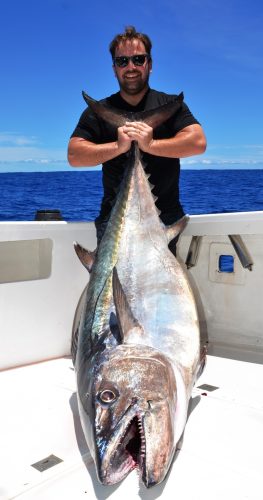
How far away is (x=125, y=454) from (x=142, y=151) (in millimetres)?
1704

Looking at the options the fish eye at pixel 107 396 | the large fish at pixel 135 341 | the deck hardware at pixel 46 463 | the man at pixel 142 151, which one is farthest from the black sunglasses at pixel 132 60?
the deck hardware at pixel 46 463

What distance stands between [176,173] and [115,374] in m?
1.54

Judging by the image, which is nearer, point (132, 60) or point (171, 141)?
point (171, 141)

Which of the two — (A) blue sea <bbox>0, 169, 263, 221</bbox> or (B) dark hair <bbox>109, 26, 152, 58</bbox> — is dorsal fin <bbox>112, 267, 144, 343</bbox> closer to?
(B) dark hair <bbox>109, 26, 152, 58</bbox>

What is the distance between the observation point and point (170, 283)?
86.4 inches

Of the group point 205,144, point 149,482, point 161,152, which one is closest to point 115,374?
point 149,482

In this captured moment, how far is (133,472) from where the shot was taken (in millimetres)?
1673

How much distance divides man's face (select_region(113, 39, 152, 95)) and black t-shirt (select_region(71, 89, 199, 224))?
0.29ft

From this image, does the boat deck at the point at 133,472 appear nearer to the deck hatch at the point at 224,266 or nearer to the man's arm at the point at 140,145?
the deck hatch at the point at 224,266

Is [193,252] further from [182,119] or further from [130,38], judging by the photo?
[130,38]

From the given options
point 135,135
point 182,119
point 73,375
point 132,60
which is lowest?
point 73,375

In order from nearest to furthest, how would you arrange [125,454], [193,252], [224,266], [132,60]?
[125,454] → [132,60] → [193,252] → [224,266]

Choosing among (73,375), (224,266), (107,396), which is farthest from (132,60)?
(224,266)

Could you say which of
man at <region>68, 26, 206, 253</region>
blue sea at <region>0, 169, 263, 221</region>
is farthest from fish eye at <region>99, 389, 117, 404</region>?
blue sea at <region>0, 169, 263, 221</region>
